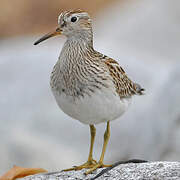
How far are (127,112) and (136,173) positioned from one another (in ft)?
16.1

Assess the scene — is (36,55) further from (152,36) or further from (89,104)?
(89,104)

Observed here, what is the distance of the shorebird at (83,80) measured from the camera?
22.3 feet

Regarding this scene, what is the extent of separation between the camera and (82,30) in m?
7.14

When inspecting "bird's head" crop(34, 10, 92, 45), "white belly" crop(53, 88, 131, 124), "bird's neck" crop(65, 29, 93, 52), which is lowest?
"white belly" crop(53, 88, 131, 124)

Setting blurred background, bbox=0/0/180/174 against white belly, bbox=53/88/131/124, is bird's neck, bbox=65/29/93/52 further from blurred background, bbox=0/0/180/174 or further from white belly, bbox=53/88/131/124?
blurred background, bbox=0/0/180/174

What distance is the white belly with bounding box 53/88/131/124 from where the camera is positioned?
22.2 feet

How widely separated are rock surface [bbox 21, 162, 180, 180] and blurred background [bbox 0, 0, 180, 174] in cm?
248

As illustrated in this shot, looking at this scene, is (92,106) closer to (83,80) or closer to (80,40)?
(83,80)

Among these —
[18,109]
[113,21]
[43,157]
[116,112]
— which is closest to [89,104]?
[116,112]

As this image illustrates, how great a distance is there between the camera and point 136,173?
6.32 metres

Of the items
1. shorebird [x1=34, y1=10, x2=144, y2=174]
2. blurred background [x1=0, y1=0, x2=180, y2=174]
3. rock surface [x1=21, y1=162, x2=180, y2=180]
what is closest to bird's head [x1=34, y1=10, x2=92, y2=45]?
shorebird [x1=34, y1=10, x2=144, y2=174]

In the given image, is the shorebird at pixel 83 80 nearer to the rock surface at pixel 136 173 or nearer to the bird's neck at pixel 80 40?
the bird's neck at pixel 80 40

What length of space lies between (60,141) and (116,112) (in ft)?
13.0

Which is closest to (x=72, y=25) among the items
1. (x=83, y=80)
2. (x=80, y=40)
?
(x=80, y=40)
